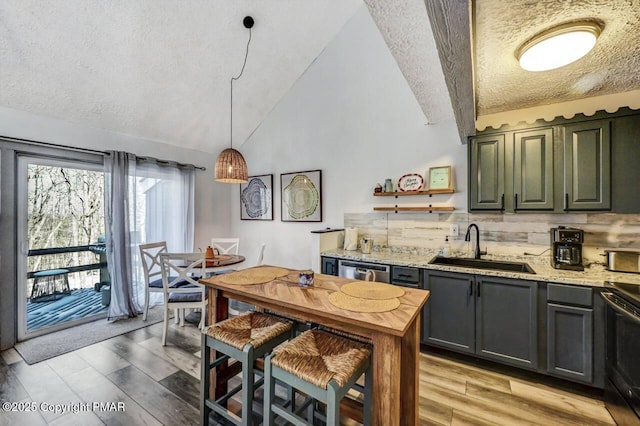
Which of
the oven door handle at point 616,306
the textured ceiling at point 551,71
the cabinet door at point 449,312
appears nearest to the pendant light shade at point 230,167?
the cabinet door at point 449,312

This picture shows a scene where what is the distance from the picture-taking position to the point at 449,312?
245 cm

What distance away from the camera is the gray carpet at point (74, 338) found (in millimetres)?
2594

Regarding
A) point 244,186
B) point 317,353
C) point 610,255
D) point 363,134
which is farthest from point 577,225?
point 244,186

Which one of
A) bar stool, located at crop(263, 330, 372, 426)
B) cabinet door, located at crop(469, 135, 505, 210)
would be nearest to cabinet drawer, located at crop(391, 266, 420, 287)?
cabinet door, located at crop(469, 135, 505, 210)

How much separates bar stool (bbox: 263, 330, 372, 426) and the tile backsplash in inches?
74.7

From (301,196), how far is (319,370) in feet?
9.85

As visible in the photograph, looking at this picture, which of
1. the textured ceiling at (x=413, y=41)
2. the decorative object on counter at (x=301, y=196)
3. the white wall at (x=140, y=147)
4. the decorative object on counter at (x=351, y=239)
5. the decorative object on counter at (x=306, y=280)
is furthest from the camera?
the decorative object on counter at (x=301, y=196)

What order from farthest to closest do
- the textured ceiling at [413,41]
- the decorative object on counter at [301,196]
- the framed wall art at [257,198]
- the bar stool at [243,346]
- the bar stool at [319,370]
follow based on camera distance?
the framed wall art at [257,198]
the decorative object on counter at [301,196]
the bar stool at [243,346]
the textured ceiling at [413,41]
the bar stool at [319,370]

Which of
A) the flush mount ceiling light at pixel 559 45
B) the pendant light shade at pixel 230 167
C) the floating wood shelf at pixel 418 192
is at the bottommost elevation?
the floating wood shelf at pixel 418 192

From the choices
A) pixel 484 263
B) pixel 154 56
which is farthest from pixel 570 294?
pixel 154 56

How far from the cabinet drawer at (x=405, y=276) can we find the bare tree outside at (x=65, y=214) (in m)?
3.67

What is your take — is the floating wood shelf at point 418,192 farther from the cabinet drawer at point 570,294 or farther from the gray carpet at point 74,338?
the gray carpet at point 74,338

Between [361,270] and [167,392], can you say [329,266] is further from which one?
[167,392]

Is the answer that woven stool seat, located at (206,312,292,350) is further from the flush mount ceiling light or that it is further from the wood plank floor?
the flush mount ceiling light
